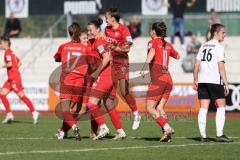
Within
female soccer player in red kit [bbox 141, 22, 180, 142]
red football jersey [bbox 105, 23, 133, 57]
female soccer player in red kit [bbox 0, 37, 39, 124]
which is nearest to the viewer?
female soccer player in red kit [bbox 141, 22, 180, 142]

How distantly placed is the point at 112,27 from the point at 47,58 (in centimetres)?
1880

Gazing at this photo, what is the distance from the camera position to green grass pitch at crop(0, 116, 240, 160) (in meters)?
12.9

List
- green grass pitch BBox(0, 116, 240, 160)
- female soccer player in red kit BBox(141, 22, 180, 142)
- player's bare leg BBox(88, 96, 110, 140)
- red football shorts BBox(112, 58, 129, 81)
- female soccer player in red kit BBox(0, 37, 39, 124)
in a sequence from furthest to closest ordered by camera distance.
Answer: female soccer player in red kit BBox(0, 37, 39, 124) < red football shorts BBox(112, 58, 129, 81) < player's bare leg BBox(88, 96, 110, 140) < female soccer player in red kit BBox(141, 22, 180, 142) < green grass pitch BBox(0, 116, 240, 160)

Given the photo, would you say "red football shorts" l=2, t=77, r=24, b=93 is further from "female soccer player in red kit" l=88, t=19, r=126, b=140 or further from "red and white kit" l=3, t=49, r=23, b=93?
"female soccer player in red kit" l=88, t=19, r=126, b=140

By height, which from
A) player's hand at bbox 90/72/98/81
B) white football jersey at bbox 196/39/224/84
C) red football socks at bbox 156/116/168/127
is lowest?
red football socks at bbox 156/116/168/127

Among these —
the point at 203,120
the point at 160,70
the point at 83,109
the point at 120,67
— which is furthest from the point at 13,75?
the point at 203,120

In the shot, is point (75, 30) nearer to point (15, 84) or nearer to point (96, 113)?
point (96, 113)

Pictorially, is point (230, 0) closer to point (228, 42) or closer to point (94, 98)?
point (228, 42)

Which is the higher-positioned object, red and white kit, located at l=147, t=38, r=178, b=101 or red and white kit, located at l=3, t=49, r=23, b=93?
red and white kit, located at l=147, t=38, r=178, b=101

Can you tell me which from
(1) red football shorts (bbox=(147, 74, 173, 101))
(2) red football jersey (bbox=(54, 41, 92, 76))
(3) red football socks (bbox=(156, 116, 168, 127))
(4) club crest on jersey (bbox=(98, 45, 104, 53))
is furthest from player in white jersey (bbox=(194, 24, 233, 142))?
(2) red football jersey (bbox=(54, 41, 92, 76))

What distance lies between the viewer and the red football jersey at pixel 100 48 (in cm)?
1538

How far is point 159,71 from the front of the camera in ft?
51.8

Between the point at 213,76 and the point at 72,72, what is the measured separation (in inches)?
112

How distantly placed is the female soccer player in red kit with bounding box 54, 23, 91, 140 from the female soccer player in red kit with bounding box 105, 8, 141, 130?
48.1 inches
